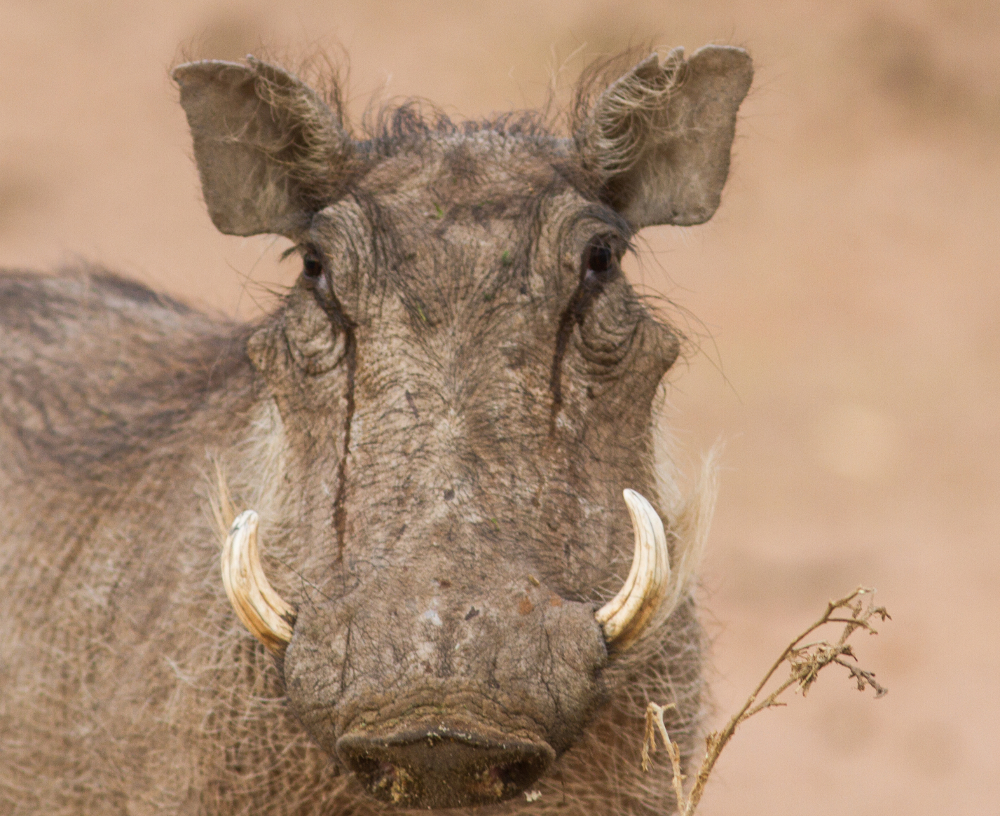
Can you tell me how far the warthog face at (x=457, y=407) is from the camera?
2086 millimetres

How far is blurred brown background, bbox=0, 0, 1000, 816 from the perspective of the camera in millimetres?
7027

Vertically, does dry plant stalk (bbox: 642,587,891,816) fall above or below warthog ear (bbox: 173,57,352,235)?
below

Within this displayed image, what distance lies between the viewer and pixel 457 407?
2.49m

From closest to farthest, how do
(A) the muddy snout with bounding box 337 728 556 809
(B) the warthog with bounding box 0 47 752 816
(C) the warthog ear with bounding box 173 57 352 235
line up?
(A) the muddy snout with bounding box 337 728 556 809 → (B) the warthog with bounding box 0 47 752 816 → (C) the warthog ear with bounding box 173 57 352 235

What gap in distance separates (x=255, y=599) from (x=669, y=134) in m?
1.49

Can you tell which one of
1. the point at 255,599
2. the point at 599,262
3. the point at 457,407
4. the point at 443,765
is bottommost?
the point at 443,765

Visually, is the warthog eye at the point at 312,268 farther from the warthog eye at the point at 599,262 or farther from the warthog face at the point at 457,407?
the warthog eye at the point at 599,262

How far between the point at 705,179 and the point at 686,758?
136 centimetres

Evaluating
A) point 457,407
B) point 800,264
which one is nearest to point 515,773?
point 457,407

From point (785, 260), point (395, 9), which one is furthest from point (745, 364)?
point (395, 9)

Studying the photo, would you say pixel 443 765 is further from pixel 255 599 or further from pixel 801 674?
pixel 801 674

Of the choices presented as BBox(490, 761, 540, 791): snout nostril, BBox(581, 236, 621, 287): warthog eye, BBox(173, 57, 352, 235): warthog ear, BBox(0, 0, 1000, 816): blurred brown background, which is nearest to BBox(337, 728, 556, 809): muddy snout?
BBox(490, 761, 540, 791): snout nostril

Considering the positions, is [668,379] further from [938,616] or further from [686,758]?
[938,616]

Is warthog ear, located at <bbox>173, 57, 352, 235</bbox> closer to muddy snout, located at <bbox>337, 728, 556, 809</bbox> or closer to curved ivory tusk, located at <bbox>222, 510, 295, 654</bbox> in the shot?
curved ivory tusk, located at <bbox>222, 510, 295, 654</bbox>
